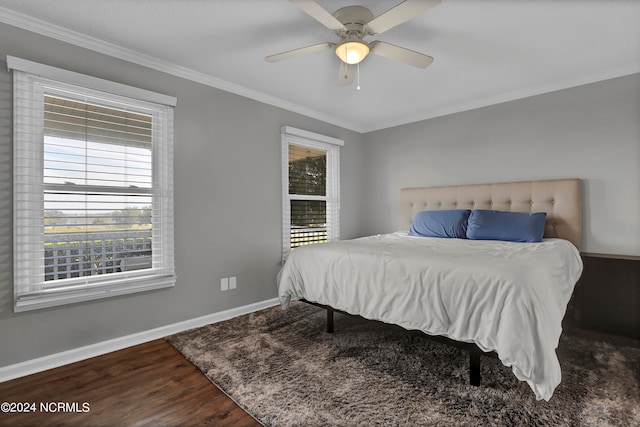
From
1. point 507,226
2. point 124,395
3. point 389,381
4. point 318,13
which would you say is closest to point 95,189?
point 124,395

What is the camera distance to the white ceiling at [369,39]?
77.4 inches

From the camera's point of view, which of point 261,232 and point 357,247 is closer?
point 357,247

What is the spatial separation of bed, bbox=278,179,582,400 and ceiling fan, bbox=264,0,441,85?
54.5 inches

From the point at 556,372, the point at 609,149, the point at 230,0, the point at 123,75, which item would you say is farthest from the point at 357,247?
the point at 609,149

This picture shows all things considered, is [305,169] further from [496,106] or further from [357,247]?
[496,106]

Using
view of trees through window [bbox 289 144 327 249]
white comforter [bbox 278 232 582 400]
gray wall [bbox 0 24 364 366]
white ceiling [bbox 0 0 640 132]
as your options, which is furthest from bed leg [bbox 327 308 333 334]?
white ceiling [bbox 0 0 640 132]

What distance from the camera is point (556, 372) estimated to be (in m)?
1.47

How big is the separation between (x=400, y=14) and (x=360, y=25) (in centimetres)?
32

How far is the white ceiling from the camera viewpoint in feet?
6.45

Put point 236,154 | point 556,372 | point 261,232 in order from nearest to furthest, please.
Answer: point 556,372, point 236,154, point 261,232

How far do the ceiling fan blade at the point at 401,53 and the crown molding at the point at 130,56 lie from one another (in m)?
1.62

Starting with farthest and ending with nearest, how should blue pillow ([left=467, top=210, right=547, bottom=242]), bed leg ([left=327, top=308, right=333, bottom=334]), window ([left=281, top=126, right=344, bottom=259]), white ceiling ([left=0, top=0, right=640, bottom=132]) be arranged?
window ([left=281, top=126, right=344, bottom=259]) → blue pillow ([left=467, top=210, right=547, bottom=242]) → bed leg ([left=327, top=308, right=333, bottom=334]) → white ceiling ([left=0, top=0, right=640, bottom=132])

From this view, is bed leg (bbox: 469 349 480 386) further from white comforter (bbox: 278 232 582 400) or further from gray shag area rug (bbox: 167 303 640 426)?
white comforter (bbox: 278 232 582 400)

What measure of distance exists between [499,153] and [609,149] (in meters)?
0.93
